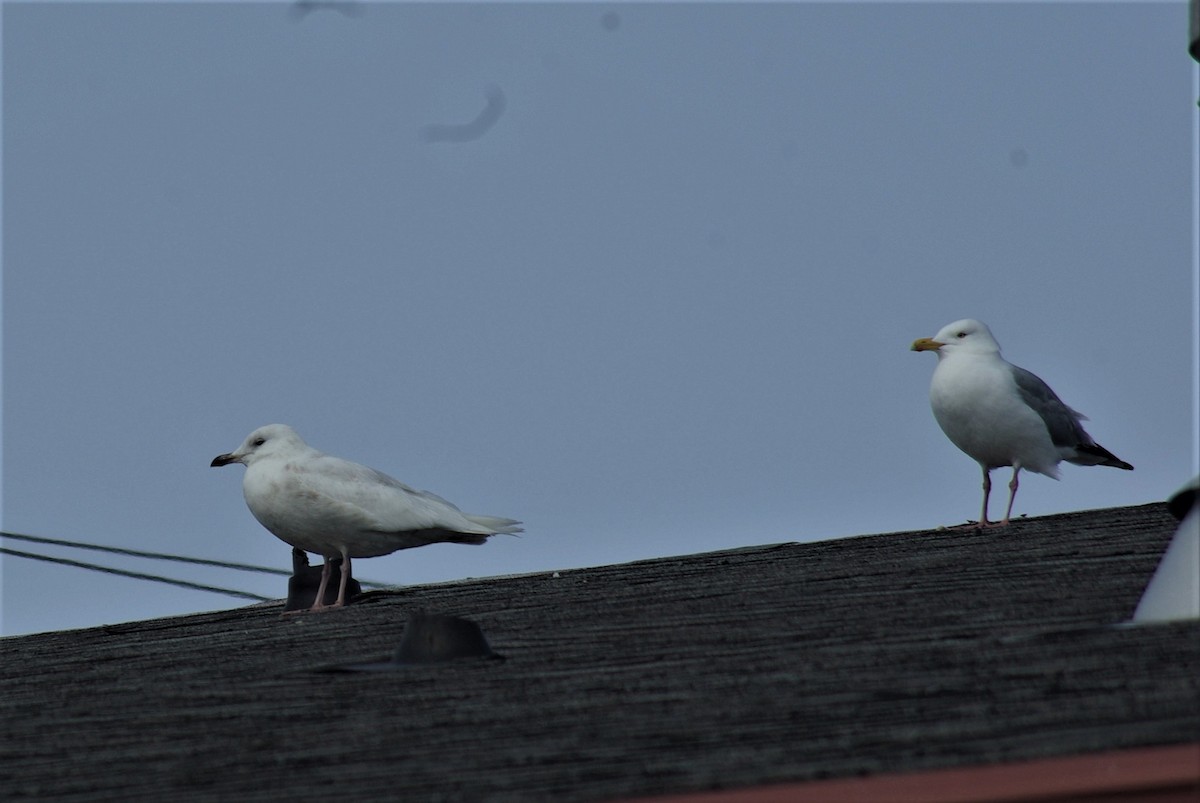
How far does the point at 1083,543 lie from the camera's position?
25.5ft

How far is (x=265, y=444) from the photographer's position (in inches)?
381

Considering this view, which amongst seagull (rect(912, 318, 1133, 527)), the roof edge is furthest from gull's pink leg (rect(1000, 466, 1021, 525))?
the roof edge

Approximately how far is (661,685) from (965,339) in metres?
5.01

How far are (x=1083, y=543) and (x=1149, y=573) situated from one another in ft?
3.48

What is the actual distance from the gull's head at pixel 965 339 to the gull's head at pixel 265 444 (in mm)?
3442

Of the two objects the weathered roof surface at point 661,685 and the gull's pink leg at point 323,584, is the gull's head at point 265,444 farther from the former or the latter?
the weathered roof surface at point 661,685

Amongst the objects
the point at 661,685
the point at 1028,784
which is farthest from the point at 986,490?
the point at 1028,784

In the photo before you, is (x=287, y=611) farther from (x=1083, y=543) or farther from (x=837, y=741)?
(x=837, y=741)

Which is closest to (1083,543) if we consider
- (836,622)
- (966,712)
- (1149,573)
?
(1149,573)

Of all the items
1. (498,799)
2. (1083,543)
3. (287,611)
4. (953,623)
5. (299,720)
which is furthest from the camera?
(287,611)

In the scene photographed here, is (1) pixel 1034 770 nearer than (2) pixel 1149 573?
Yes

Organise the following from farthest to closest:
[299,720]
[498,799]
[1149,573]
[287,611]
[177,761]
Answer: [287,611] → [1149,573] → [299,720] → [177,761] → [498,799]

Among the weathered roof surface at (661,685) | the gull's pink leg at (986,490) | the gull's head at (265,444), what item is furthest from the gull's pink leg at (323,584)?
the gull's pink leg at (986,490)

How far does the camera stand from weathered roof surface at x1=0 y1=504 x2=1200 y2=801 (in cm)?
426
